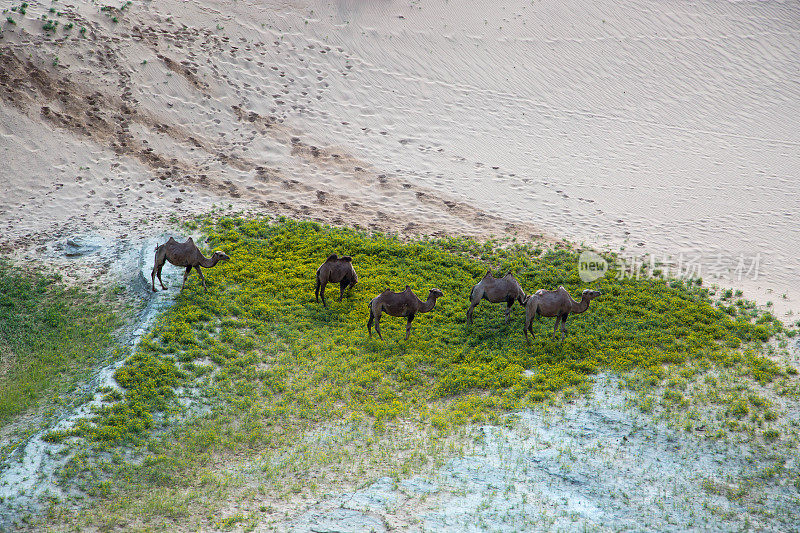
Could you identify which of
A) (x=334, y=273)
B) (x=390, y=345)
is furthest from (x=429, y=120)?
(x=390, y=345)

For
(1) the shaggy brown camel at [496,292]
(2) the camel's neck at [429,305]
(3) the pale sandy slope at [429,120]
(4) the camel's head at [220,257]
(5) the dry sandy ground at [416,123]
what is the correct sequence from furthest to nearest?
(3) the pale sandy slope at [429,120] → (5) the dry sandy ground at [416,123] → (4) the camel's head at [220,257] → (1) the shaggy brown camel at [496,292] → (2) the camel's neck at [429,305]

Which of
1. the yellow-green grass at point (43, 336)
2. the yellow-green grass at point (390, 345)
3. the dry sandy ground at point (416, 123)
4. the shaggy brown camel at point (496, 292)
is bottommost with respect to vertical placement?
the yellow-green grass at point (43, 336)

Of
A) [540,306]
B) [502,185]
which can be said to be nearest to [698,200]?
[502,185]

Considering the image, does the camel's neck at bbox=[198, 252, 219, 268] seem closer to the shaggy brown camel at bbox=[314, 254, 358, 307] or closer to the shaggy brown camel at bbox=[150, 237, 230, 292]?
the shaggy brown camel at bbox=[150, 237, 230, 292]

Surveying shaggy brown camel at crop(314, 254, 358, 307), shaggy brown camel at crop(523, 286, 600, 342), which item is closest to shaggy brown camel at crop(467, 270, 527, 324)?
shaggy brown camel at crop(523, 286, 600, 342)

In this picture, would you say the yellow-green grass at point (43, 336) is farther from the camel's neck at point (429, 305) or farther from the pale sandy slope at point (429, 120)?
the camel's neck at point (429, 305)

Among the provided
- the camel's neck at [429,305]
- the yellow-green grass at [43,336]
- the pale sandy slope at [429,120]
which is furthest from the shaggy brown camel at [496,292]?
the yellow-green grass at [43,336]

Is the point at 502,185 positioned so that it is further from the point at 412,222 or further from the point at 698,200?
the point at 698,200
